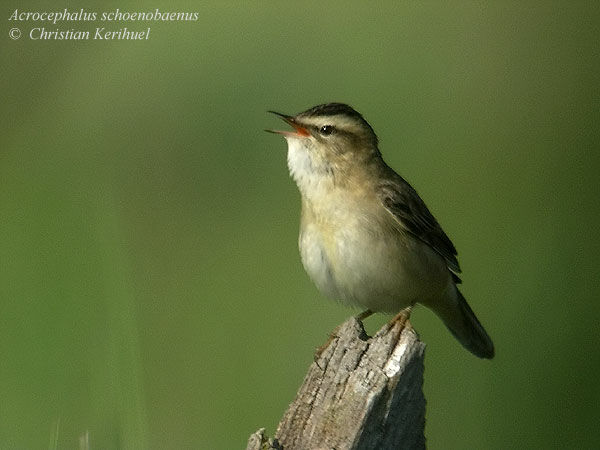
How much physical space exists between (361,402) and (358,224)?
7.75 feet

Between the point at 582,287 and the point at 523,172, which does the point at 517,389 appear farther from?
the point at 523,172

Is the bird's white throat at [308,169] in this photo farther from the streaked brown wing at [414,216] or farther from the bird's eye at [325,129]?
the streaked brown wing at [414,216]

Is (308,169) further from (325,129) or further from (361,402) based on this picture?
(361,402)

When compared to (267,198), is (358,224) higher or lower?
lower

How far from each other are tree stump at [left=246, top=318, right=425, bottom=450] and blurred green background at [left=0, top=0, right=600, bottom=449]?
1004mm

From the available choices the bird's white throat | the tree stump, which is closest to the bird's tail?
the bird's white throat

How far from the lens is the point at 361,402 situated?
3057mm

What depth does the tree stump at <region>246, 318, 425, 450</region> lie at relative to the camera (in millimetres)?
3043

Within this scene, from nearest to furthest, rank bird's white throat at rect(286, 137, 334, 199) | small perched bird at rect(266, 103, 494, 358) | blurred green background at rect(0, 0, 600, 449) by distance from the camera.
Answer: small perched bird at rect(266, 103, 494, 358)
bird's white throat at rect(286, 137, 334, 199)
blurred green background at rect(0, 0, 600, 449)

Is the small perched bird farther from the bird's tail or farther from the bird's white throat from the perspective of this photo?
the bird's tail

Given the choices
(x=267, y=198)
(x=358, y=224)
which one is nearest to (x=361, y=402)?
(x=358, y=224)

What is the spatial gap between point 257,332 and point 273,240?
3.05 feet

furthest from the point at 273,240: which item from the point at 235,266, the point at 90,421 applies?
the point at 90,421

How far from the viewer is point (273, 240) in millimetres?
7754
